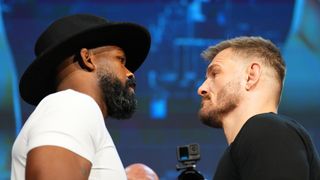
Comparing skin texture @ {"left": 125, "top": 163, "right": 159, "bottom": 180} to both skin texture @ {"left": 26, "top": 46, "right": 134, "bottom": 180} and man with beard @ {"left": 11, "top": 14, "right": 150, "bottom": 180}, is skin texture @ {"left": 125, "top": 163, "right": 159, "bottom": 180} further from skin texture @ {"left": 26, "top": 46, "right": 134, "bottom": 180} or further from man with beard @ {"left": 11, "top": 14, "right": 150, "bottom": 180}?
skin texture @ {"left": 26, "top": 46, "right": 134, "bottom": 180}

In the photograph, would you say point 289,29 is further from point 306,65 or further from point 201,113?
point 201,113

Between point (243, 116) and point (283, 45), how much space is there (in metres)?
1.32

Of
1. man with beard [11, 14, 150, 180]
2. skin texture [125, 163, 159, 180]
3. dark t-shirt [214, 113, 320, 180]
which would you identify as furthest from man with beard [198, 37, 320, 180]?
skin texture [125, 163, 159, 180]

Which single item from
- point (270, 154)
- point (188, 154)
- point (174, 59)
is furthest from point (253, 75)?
point (174, 59)

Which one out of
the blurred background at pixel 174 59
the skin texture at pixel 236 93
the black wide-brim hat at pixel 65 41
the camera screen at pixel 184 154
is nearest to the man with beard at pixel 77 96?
the black wide-brim hat at pixel 65 41

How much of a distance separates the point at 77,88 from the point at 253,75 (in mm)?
409

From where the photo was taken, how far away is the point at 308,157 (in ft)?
3.67

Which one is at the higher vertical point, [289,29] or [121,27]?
[121,27]

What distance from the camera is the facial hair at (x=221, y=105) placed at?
49.9 inches

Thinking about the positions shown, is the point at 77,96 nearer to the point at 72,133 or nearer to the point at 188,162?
the point at 72,133

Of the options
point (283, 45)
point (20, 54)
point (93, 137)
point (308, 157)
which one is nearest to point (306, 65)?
point (283, 45)

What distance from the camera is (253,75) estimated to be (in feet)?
4.18

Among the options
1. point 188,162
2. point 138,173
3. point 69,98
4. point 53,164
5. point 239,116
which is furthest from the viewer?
point 138,173

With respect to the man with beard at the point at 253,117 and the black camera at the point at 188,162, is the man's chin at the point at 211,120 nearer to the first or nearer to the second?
the man with beard at the point at 253,117
